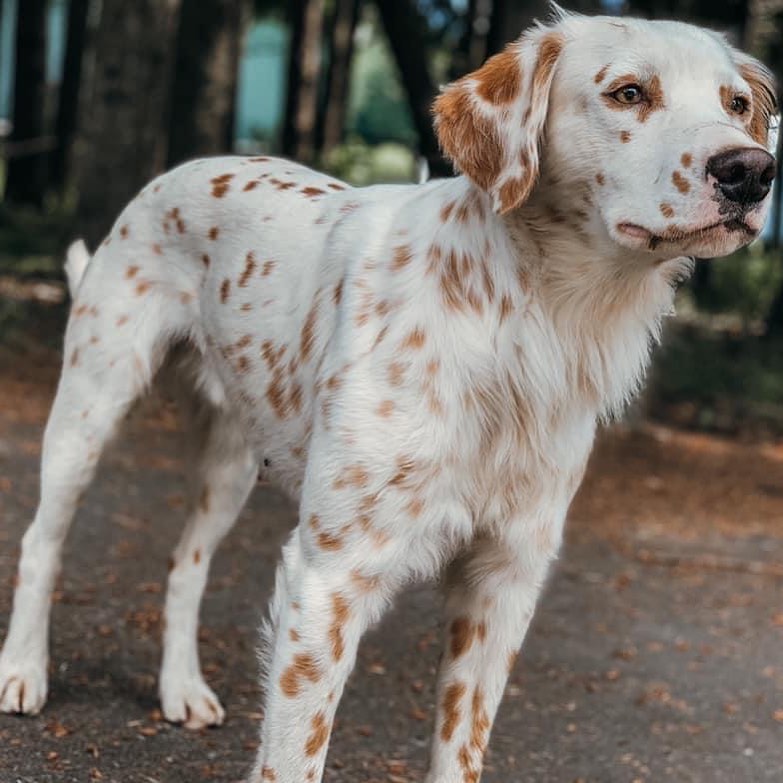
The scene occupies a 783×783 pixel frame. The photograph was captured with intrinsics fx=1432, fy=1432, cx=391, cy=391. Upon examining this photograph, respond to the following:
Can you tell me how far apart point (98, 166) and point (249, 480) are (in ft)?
24.0

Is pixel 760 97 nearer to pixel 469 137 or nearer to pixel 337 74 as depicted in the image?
pixel 469 137

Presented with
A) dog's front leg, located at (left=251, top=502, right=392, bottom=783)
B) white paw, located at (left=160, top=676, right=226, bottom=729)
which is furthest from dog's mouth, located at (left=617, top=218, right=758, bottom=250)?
white paw, located at (left=160, top=676, right=226, bottom=729)

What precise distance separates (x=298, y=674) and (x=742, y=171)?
154 cm

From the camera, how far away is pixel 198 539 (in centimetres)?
476

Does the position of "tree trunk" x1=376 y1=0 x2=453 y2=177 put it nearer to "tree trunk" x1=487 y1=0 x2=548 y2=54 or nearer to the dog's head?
"tree trunk" x1=487 y1=0 x2=548 y2=54

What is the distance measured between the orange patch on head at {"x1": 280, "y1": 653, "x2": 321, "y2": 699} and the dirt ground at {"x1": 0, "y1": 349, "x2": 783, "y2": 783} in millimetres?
820

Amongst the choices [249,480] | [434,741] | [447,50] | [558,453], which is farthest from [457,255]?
[447,50]

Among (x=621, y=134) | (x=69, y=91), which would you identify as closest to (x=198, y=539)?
(x=621, y=134)

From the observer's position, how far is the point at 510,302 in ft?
10.8

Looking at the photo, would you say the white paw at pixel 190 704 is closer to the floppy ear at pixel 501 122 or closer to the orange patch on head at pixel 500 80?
the floppy ear at pixel 501 122

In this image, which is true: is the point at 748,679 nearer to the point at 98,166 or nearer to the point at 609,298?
the point at 609,298

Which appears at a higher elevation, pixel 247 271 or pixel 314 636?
pixel 247 271

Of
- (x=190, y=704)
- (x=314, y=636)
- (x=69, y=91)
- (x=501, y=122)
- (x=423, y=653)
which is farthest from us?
(x=69, y=91)

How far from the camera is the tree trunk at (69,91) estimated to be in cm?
2219
